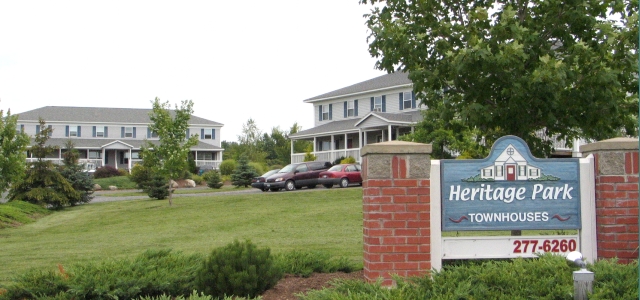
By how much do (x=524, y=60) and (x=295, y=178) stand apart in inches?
1053

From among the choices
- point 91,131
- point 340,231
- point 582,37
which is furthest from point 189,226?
point 91,131

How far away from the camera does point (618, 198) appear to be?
283 inches

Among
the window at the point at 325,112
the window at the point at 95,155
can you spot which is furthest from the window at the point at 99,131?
the window at the point at 325,112

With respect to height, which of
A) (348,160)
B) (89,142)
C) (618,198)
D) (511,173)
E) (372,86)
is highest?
(372,86)

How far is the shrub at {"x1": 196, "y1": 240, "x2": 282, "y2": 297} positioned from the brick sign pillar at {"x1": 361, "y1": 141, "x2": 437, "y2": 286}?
1082 mm

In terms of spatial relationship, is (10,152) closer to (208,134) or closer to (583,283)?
(583,283)

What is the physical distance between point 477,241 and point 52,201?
26.5 meters

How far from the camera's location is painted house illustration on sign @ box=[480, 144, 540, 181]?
282 inches

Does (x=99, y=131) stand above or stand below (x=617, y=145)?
above

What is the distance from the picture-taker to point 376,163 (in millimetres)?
6938

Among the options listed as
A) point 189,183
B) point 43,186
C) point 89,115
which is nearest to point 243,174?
point 189,183

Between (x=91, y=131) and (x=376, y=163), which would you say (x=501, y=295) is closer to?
(x=376, y=163)

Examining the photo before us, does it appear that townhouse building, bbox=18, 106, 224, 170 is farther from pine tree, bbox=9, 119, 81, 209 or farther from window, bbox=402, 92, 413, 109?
pine tree, bbox=9, 119, 81, 209

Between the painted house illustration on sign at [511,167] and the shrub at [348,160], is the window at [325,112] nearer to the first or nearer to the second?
the shrub at [348,160]
